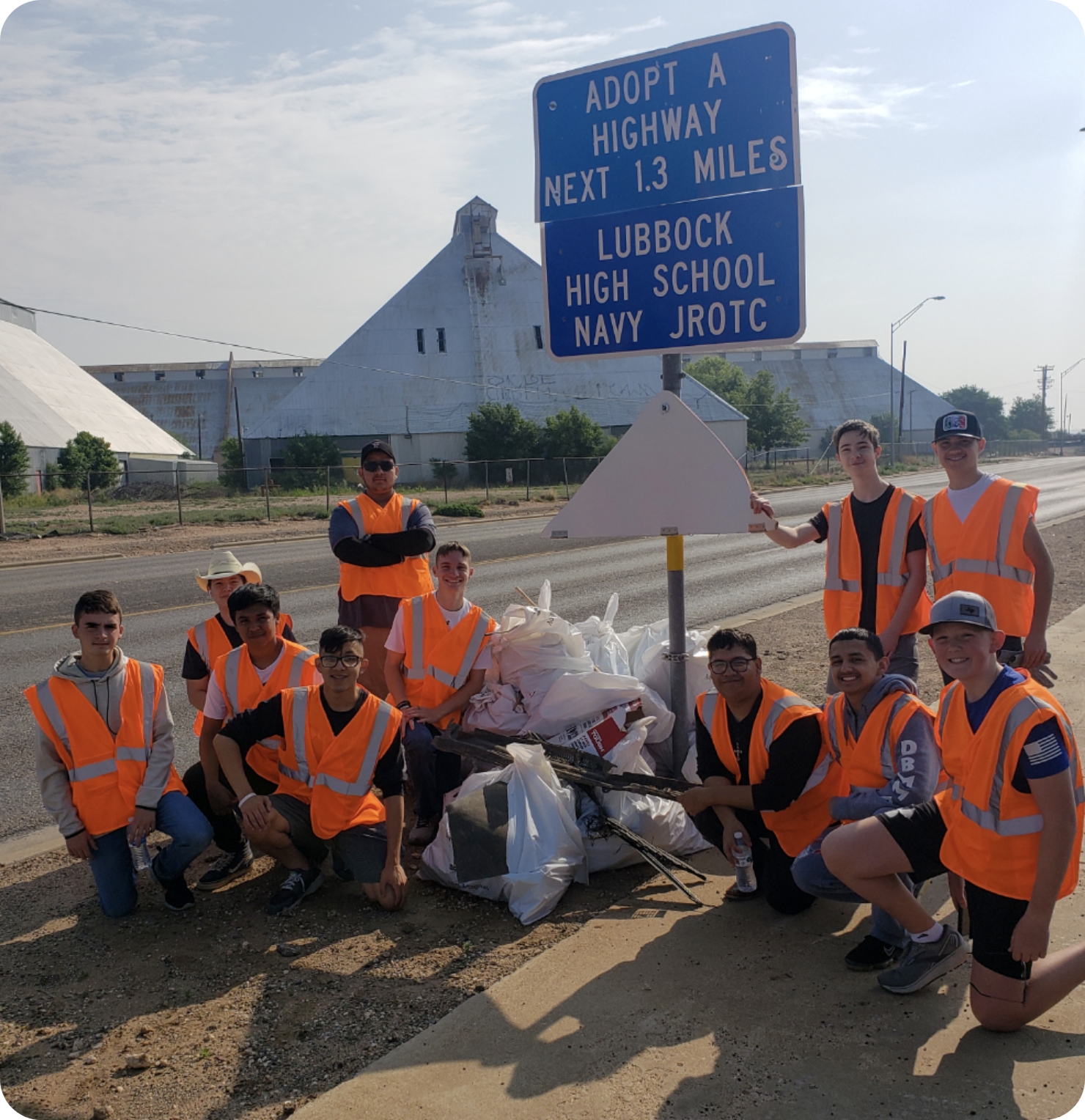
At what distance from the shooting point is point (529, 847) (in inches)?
157

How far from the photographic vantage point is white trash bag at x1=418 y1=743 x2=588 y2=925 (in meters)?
3.88

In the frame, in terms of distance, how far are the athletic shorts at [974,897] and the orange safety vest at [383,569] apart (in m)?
3.21

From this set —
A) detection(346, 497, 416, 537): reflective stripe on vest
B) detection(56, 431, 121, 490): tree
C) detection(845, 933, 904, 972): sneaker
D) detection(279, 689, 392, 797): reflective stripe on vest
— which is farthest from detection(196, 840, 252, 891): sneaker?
detection(56, 431, 121, 490): tree

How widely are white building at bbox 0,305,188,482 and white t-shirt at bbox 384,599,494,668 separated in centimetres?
4011

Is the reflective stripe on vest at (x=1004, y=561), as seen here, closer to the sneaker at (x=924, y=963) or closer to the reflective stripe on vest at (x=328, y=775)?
the sneaker at (x=924, y=963)

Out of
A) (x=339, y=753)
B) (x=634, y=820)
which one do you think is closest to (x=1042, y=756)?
(x=634, y=820)

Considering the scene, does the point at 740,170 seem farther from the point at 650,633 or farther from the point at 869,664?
the point at 650,633

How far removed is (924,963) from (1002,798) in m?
0.67

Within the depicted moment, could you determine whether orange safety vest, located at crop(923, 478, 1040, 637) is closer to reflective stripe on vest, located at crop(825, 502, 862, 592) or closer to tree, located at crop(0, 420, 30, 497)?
reflective stripe on vest, located at crop(825, 502, 862, 592)

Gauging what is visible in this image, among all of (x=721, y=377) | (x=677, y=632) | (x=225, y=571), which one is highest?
(x=721, y=377)

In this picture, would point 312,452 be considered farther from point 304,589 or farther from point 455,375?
point 304,589

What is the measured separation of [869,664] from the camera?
3477 mm

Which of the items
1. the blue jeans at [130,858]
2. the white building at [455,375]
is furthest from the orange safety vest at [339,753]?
the white building at [455,375]

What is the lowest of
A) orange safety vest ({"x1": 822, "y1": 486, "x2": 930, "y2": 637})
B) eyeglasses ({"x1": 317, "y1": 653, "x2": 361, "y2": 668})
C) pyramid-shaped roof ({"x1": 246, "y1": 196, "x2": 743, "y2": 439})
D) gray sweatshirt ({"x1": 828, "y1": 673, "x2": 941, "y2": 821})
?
gray sweatshirt ({"x1": 828, "y1": 673, "x2": 941, "y2": 821})
